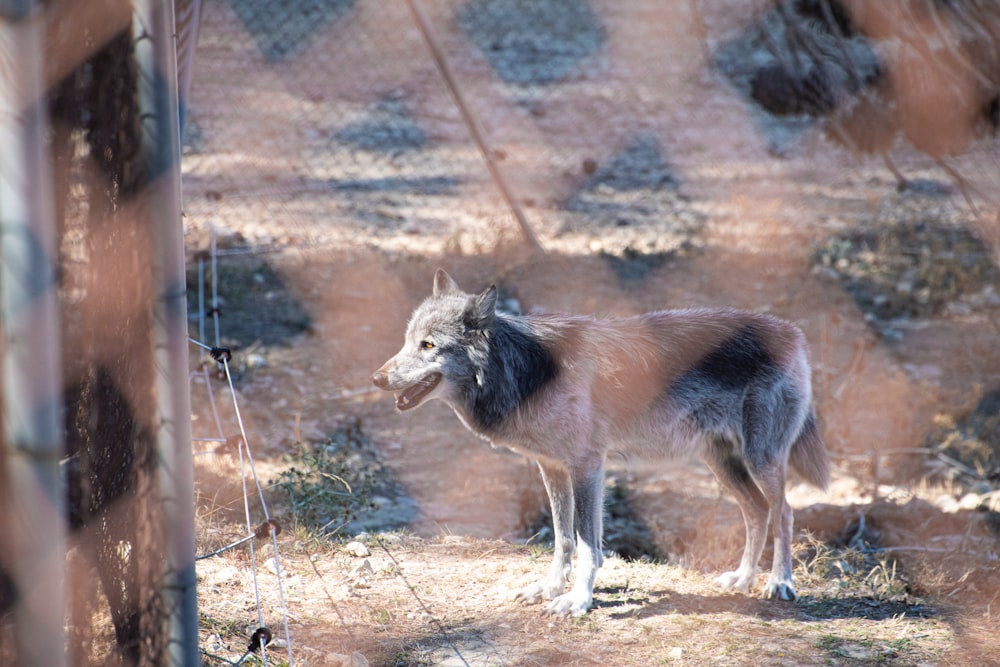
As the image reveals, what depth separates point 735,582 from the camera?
4887 mm

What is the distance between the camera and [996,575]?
5.17 m

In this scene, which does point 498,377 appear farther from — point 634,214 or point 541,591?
point 634,214

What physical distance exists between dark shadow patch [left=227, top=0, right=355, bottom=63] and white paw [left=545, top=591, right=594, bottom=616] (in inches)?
523

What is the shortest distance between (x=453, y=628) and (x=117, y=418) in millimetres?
2037

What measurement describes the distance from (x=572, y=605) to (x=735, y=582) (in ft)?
3.35

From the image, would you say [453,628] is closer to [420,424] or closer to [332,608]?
[332,608]

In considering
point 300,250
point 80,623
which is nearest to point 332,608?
point 80,623

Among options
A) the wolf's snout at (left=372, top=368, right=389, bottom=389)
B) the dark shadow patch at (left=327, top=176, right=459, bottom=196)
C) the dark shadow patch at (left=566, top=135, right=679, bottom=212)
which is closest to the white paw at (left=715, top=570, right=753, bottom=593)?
the wolf's snout at (left=372, top=368, right=389, bottom=389)

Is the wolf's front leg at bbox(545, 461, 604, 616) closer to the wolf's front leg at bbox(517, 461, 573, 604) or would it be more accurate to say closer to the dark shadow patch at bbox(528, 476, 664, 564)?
the wolf's front leg at bbox(517, 461, 573, 604)

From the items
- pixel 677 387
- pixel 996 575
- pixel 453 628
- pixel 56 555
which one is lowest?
pixel 996 575

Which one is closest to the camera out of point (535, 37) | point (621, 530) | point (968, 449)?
point (621, 530)

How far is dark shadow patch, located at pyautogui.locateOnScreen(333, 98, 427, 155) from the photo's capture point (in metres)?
13.7

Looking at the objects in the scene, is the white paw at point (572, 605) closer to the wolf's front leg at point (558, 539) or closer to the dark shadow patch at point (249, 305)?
the wolf's front leg at point (558, 539)


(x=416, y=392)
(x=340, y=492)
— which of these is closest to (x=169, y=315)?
(x=416, y=392)
